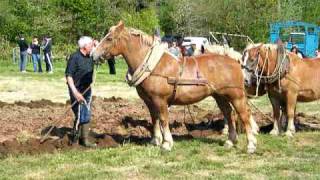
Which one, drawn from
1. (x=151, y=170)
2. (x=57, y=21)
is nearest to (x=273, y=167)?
(x=151, y=170)

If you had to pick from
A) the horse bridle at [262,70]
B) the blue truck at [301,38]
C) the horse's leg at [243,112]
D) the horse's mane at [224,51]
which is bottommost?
the blue truck at [301,38]

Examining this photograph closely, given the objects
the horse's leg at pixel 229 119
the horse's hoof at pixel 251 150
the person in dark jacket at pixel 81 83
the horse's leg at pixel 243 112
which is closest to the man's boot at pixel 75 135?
the person in dark jacket at pixel 81 83

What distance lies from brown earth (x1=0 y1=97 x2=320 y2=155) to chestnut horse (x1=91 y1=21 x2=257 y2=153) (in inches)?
51.0

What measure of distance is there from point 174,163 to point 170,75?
154 cm

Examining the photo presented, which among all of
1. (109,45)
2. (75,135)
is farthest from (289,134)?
(109,45)

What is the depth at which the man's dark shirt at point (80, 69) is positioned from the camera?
10.4 m

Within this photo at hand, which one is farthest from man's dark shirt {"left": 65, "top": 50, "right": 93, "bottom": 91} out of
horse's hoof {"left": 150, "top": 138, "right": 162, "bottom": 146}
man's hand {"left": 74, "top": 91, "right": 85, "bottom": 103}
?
horse's hoof {"left": 150, "top": 138, "right": 162, "bottom": 146}

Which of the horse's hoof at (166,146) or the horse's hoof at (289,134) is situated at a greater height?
the horse's hoof at (166,146)

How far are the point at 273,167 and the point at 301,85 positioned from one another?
3.52 m

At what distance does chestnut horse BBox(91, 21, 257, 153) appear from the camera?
9.89 metres

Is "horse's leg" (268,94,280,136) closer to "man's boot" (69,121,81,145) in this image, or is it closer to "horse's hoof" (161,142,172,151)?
"horse's hoof" (161,142,172,151)

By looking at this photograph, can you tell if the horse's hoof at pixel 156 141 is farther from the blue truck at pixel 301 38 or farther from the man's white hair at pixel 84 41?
the blue truck at pixel 301 38

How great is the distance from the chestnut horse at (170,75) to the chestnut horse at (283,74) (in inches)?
55.9

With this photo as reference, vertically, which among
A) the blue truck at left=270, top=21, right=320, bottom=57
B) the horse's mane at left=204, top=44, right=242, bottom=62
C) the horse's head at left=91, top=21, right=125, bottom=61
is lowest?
the blue truck at left=270, top=21, right=320, bottom=57
